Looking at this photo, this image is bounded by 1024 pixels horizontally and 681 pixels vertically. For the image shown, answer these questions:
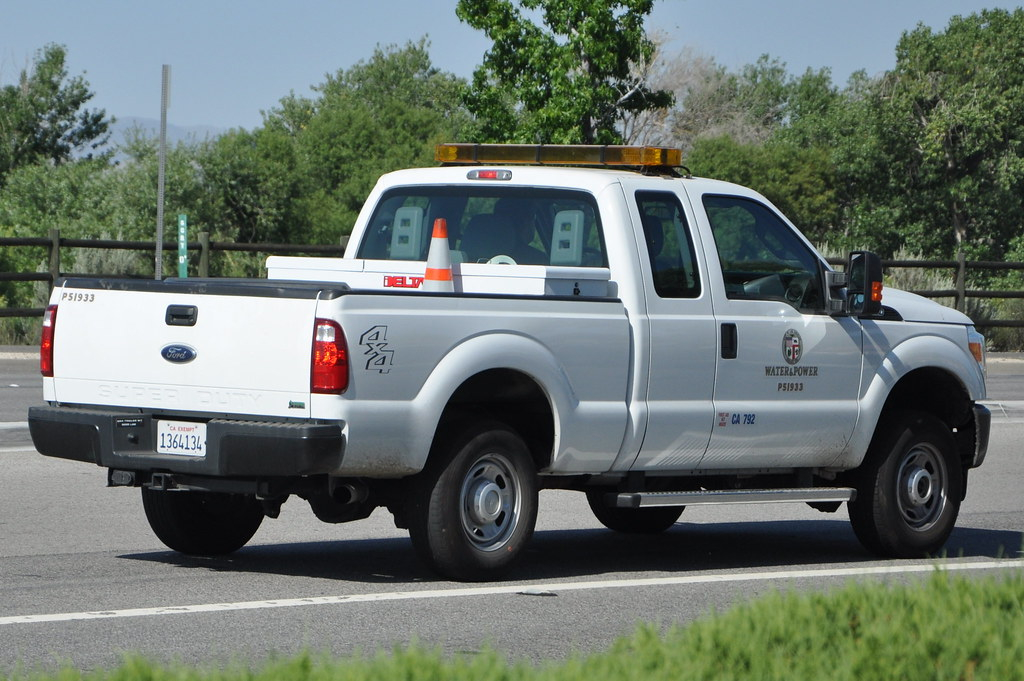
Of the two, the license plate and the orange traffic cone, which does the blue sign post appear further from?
the license plate

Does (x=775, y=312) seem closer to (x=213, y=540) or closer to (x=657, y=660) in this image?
(x=213, y=540)

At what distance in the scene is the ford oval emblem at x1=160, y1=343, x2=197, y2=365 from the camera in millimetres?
7574

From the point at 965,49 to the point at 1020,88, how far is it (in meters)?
2.16

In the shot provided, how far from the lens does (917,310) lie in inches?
379

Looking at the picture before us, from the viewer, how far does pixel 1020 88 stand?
166ft

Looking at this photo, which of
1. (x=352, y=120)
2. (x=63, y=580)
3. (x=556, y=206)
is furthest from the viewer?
(x=352, y=120)

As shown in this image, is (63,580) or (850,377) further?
(850,377)

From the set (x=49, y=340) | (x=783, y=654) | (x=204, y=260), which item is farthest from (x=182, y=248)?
(x=783, y=654)

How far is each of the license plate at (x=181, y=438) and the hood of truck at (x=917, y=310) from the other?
408 cm

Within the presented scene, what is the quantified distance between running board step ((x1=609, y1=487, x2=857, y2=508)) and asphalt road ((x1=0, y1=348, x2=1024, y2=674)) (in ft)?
1.18

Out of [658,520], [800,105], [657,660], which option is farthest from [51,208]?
[800,105]

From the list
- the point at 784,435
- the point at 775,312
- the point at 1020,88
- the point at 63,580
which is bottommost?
the point at 63,580

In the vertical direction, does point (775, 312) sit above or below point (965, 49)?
below

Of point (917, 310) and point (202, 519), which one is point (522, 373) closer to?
point (202, 519)
